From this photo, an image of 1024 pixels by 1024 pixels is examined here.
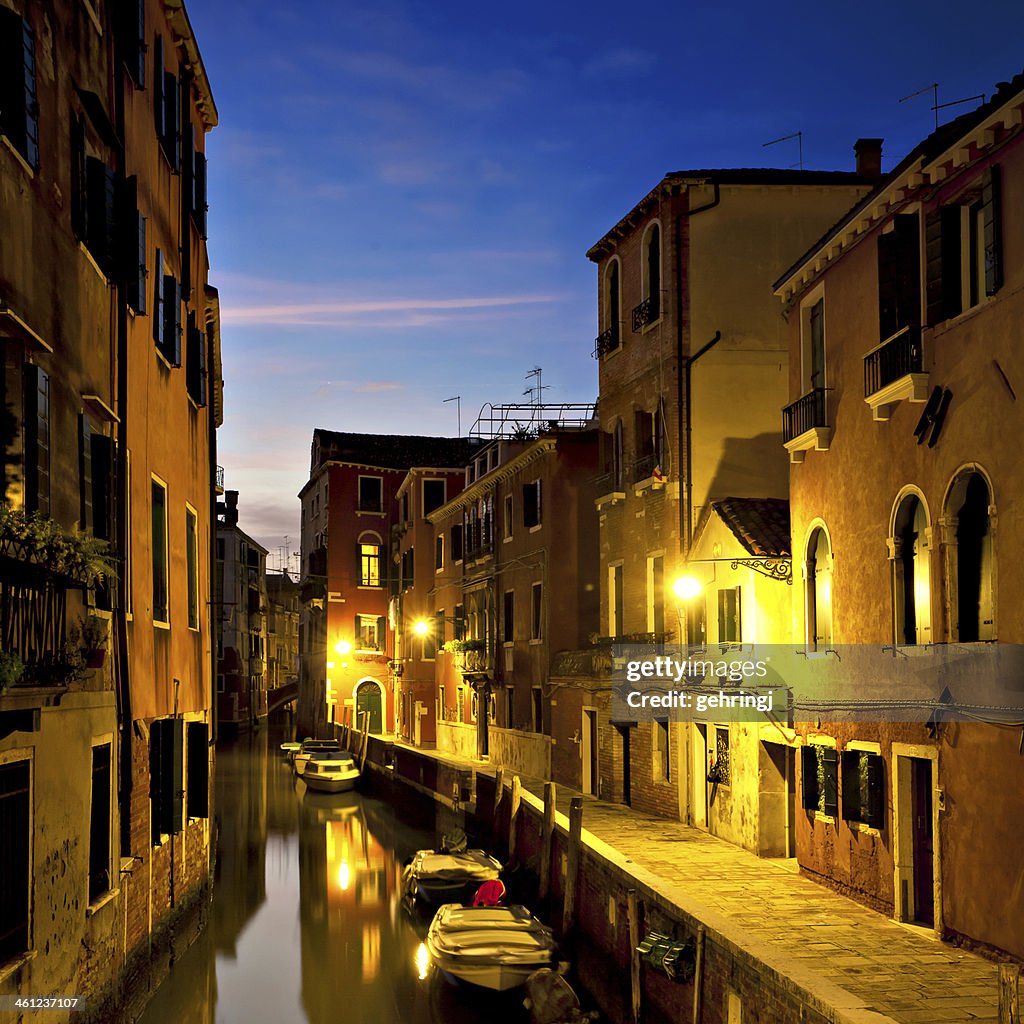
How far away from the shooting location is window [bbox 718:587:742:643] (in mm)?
19375

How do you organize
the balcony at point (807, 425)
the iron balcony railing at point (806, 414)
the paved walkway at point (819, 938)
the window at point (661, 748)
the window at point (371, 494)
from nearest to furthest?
the paved walkway at point (819, 938)
the balcony at point (807, 425)
the iron balcony railing at point (806, 414)
the window at point (661, 748)
the window at point (371, 494)

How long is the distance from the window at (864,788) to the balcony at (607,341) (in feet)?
40.3

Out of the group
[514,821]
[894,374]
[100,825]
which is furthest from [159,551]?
[514,821]

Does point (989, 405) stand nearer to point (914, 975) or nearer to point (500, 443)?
point (914, 975)

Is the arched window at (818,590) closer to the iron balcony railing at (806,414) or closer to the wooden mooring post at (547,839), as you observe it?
the iron balcony railing at (806,414)

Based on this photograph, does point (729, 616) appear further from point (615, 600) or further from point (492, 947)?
point (492, 947)

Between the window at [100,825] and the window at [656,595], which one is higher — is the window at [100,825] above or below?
below

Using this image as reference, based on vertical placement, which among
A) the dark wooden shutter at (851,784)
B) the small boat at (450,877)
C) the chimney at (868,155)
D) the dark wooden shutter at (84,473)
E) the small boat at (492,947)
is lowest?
the small boat at (450,877)

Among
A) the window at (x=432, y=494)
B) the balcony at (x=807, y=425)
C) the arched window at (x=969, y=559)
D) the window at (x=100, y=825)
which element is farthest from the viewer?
the window at (x=432, y=494)

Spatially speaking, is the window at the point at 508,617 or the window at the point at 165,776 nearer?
the window at the point at 165,776

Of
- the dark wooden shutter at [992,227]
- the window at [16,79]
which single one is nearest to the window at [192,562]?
the window at [16,79]

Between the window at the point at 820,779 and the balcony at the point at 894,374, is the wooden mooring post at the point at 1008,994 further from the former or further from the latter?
the window at the point at 820,779

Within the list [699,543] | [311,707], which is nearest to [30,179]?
[699,543]

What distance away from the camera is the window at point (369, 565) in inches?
2176
